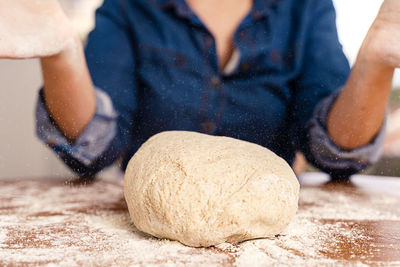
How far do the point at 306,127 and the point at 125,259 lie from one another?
2.11 ft

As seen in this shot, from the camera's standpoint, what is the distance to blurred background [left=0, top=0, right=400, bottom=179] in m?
0.89

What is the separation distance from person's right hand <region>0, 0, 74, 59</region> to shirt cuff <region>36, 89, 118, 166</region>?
0.52 feet

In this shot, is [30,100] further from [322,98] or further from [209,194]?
[322,98]

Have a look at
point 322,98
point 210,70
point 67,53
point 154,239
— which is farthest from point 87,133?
point 322,98

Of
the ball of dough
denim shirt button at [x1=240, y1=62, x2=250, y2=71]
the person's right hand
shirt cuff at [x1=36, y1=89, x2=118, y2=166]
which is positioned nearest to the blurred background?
shirt cuff at [x1=36, y1=89, x2=118, y2=166]

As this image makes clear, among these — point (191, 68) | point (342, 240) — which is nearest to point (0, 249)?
point (342, 240)

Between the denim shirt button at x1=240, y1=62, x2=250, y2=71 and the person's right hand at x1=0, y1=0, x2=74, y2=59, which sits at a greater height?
the person's right hand at x1=0, y1=0, x2=74, y2=59

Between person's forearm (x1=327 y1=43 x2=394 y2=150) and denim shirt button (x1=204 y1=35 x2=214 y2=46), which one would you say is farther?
denim shirt button (x1=204 y1=35 x2=214 y2=46)

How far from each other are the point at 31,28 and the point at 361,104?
2.28 feet

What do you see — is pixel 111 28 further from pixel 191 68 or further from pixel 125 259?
pixel 125 259

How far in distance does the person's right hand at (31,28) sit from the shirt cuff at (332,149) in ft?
2.04

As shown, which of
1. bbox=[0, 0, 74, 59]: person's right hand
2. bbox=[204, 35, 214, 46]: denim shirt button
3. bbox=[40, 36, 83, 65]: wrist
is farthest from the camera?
bbox=[204, 35, 214, 46]: denim shirt button

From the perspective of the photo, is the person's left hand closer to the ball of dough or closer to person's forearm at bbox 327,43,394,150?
person's forearm at bbox 327,43,394,150

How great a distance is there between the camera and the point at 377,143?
3.14 feet
